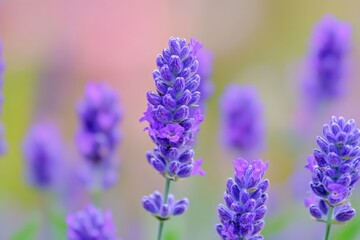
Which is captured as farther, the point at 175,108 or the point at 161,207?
the point at 161,207

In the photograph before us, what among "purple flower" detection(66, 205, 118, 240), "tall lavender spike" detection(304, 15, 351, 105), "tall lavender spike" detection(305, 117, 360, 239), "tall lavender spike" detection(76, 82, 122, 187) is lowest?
"purple flower" detection(66, 205, 118, 240)

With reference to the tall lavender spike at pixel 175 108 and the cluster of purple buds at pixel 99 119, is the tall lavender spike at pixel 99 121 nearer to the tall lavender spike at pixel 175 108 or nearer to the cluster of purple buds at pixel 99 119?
the cluster of purple buds at pixel 99 119

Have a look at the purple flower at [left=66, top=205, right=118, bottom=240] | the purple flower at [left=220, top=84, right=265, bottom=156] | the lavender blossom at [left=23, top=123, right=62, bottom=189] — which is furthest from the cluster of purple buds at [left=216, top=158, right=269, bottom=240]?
the lavender blossom at [left=23, top=123, right=62, bottom=189]

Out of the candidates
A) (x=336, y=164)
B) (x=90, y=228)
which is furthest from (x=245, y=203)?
(x=90, y=228)

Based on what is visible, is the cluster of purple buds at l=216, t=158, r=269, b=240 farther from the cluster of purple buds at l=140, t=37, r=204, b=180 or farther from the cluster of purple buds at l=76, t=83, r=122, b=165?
the cluster of purple buds at l=76, t=83, r=122, b=165

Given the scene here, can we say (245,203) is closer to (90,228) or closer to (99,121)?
(90,228)

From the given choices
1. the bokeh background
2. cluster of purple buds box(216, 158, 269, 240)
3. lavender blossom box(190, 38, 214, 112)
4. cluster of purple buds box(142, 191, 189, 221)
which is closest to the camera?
cluster of purple buds box(216, 158, 269, 240)

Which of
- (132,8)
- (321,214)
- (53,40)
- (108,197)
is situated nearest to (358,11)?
(132,8)
